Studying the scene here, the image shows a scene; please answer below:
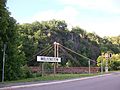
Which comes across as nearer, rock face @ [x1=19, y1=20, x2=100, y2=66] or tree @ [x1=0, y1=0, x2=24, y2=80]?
tree @ [x1=0, y1=0, x2=24, y2=80]

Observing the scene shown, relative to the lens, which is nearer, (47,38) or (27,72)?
(27,72)

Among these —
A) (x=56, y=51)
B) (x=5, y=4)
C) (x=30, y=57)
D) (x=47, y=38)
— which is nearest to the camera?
(x=5, y=4)

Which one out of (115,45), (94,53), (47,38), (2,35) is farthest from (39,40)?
(2,35)

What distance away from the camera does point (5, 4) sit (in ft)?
109

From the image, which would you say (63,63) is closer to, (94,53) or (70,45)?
(70,45)

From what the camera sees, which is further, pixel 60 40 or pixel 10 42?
pixel 60 40

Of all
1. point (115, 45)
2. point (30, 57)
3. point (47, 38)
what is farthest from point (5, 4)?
point (115, 45)

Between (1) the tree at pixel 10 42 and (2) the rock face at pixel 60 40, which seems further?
(2) the rock face at pixel 60 40

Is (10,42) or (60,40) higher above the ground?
(60,40)

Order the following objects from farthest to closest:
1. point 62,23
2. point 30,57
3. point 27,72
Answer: point 62,23 < point 30,57 < point 27,72

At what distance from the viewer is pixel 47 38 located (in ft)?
296

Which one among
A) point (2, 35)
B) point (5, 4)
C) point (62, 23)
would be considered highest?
point (62, 23)

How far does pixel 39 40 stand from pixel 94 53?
69.0 ft

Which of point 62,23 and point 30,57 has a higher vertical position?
point 62,23
